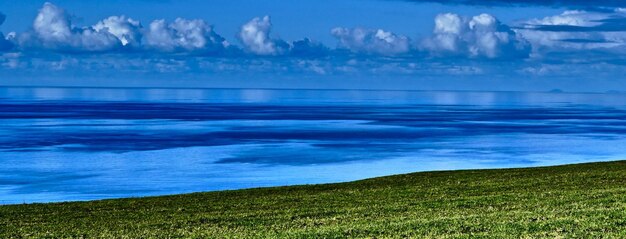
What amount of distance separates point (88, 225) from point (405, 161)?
3899 cm

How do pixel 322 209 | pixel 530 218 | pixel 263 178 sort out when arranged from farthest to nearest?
pixel 263 178
pixel 322 209
pixel 530 218

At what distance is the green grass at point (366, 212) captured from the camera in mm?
16891

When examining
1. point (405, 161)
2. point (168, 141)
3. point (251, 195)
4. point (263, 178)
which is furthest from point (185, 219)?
point (168, 141)

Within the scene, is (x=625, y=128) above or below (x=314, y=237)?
below

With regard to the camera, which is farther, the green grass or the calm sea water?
the calm sea water

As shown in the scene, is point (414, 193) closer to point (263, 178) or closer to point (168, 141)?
point (263, 178)

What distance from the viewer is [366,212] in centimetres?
2227

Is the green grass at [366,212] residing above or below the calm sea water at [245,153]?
above

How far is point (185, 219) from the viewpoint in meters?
22.4

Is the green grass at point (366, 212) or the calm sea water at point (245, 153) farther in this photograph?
the calm sea water at point (245, 153)

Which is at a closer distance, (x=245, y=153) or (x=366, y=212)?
(x=366, y=212)

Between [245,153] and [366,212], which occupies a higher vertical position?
[366,212]

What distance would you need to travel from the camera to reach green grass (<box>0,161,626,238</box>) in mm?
16891

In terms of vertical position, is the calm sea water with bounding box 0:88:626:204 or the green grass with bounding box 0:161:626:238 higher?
the green grass with bounding box 0:161:626:238
